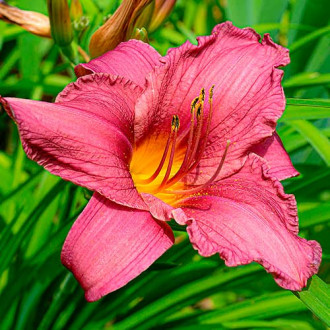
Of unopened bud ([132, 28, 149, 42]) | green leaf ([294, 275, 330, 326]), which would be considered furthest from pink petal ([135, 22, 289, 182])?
green leaf ([294, 275, 330, 326])

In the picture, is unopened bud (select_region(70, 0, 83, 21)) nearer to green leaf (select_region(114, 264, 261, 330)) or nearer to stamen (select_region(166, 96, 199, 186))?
stamen (select_region(166, 96, 199, 186))

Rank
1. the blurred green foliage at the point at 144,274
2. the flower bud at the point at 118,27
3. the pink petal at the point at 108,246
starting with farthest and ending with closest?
the blurred green foliage at the point at 144,274, the flower bud at the point at 118,27, the pink petal at the point at 108,246

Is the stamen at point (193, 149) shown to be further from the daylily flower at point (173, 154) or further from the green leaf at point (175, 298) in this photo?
the green leaf at point (175, 298)

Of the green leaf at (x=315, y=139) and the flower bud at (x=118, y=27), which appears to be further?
the green leaf at (x=315, y=139)

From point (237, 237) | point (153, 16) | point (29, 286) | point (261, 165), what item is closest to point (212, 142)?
point (261, 165)

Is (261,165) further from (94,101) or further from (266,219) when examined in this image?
(94,101)

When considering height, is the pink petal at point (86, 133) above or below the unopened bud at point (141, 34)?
below

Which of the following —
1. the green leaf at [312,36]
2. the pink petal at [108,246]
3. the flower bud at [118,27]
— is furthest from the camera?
the green leaf at [312,36]

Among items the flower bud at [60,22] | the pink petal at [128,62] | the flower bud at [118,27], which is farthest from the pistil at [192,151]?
the flower bud at [60,22]

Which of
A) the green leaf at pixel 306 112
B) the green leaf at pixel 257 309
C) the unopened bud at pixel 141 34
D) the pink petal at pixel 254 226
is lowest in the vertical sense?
the green leaf at pixel 257 309
